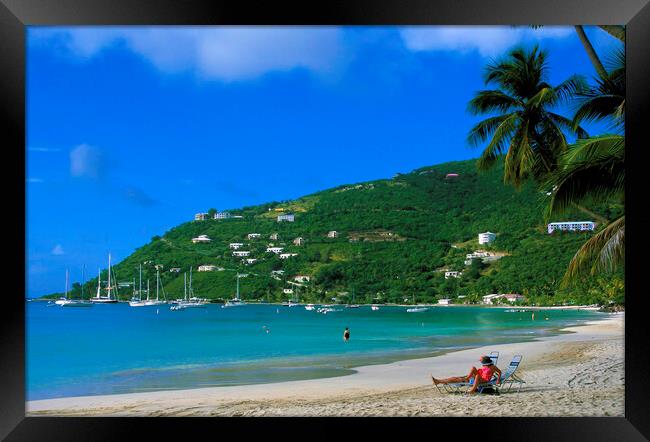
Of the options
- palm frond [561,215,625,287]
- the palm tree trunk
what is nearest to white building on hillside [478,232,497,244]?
the palm tree trunk

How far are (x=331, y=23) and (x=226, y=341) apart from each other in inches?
956

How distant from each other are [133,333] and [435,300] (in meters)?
→ 20.2

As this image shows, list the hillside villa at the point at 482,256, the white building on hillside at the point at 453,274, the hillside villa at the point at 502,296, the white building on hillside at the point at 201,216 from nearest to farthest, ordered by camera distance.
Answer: the hillside villa at the point at 482,256 < the hillside villa at the point at 502,296 < the white building on hillside at the point at 453,274 < the white building on hillside at the point at 201,216

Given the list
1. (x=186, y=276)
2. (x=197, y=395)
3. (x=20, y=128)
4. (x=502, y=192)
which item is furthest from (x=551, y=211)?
(x=186, y=276)

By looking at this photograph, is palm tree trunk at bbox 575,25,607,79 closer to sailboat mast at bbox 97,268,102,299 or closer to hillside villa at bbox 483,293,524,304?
hillside villa at bbox 483,293,524,304

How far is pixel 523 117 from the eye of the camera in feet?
27.6

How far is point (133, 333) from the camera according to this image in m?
33.1

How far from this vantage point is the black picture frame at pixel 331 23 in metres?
3.59

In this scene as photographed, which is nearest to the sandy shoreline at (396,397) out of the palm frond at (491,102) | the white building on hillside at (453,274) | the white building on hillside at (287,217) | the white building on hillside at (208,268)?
the palm frond at (491,102)

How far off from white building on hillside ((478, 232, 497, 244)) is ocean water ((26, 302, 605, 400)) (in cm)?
410

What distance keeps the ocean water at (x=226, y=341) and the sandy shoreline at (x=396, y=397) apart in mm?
1502

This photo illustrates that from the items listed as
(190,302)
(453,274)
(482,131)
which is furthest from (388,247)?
(482,131)

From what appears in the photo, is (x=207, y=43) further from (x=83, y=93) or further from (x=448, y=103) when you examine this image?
(x=448, y=103)

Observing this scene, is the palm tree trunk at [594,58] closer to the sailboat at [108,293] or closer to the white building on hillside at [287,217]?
the white building on hillside at [287,217]
